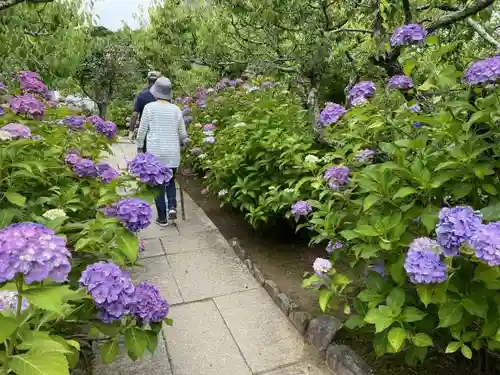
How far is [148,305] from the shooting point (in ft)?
6.69

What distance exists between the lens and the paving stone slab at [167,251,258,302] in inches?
144

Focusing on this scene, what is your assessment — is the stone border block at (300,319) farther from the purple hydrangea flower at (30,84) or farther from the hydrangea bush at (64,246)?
the purple hydrangea flower at (30,84)

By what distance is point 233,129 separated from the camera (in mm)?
5309

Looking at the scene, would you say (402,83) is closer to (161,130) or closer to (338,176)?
(338,176)

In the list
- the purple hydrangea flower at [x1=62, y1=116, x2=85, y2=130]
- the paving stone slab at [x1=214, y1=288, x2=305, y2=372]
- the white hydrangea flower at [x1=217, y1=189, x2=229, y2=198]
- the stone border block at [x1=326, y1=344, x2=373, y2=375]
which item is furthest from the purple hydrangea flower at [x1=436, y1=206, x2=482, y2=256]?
the white hydrangea flower at [x1=217, y1=189, x2=229, y2=198]

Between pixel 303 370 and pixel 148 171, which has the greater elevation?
pixel 148 171

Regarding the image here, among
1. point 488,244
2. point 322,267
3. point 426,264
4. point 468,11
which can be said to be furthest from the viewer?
point 322,267

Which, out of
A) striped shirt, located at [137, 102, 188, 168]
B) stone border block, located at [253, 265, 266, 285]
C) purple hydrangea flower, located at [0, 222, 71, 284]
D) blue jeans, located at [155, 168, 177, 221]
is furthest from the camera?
blue jeans, located at [155, 168, 177, 221]

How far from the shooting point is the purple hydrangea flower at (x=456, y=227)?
160cm

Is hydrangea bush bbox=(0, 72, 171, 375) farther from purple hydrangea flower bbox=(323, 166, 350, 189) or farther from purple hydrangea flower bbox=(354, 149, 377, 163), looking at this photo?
purple hydrangea flower bbox=(354, 149, 377, 163)

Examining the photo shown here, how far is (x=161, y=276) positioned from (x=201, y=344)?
1.11m

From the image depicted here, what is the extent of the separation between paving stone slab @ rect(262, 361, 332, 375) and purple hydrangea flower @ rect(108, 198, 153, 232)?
1227mm

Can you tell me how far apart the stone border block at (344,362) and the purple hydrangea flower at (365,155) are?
1116 mm

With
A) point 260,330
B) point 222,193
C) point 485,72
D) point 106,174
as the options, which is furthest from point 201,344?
point 485,72
